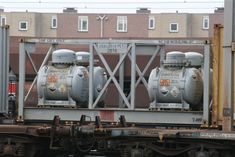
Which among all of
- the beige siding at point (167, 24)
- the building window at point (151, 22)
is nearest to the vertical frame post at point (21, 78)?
the building window at point (151, 22)

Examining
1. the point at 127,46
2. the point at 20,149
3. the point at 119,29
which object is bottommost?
the point at 20,149

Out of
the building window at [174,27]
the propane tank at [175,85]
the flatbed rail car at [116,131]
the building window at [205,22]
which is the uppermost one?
the building window at [205,22]

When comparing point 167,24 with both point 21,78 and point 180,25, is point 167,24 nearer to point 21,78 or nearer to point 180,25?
point 180,25

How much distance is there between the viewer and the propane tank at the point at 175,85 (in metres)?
11.5

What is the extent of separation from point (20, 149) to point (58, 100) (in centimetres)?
125

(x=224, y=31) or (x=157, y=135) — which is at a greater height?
(x=224, y=31)

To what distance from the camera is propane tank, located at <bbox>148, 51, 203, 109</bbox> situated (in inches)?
455

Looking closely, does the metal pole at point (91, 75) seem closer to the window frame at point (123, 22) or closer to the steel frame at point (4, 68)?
the steel frame at point (4, 68)

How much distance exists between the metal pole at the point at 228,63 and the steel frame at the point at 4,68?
491 cm

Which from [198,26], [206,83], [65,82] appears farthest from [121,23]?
[206,83]

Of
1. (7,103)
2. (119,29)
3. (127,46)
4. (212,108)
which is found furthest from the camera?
(119,29)

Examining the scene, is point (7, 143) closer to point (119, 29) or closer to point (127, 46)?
point (127, 46)

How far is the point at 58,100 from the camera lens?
1238 centimetres

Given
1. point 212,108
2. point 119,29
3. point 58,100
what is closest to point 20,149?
point 58,100
